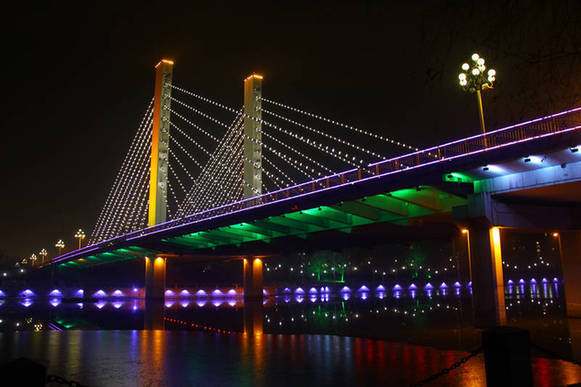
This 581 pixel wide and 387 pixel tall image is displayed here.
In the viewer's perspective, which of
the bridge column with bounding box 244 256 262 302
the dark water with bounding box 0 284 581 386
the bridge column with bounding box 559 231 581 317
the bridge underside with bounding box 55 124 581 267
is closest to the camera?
the dark water with bounding box 0 284 581 386

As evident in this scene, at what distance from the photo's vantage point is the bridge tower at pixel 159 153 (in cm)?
5462

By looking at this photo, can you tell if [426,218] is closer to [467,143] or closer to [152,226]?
[467,143]

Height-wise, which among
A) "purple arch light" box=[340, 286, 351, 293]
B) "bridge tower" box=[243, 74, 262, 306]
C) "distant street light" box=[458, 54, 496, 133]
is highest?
"bridge tower" box=[243, 74, 262, 306]

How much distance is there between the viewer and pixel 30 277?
106 metres

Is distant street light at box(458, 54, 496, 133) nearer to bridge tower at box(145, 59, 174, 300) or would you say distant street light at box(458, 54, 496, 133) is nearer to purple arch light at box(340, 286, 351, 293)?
bridge tower at box(145, 59, 174, 300)

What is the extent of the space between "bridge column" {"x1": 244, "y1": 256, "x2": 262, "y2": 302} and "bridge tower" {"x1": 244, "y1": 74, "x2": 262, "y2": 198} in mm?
19044

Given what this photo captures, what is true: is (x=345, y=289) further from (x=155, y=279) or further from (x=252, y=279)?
(x=155, y=279)

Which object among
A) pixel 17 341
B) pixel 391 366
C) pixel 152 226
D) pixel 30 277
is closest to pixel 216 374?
pixel 391 366

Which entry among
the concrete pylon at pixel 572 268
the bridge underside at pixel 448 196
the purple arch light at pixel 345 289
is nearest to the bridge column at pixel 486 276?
the bridge underside at pixel 448 196

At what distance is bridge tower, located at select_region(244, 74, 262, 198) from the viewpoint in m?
47.7

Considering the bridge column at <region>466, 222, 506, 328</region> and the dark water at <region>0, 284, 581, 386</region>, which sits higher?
the bridge column at <region>466, 222, 506, 328</region>

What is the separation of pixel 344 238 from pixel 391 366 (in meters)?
33.5

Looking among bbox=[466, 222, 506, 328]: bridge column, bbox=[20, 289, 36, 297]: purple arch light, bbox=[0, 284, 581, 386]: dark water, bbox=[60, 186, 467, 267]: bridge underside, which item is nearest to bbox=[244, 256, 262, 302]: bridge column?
bbox=[60, 186, 467, 267]: bridge underside

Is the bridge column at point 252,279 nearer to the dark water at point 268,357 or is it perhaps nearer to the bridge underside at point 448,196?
the bridge underside at point 448,196
